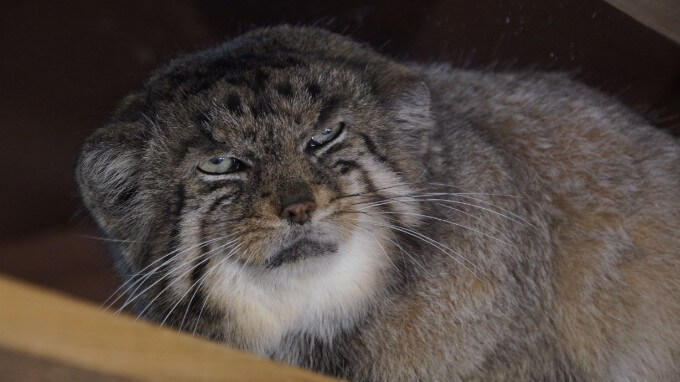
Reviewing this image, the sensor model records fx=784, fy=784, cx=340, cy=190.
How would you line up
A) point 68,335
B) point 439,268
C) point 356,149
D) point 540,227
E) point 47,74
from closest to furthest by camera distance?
point 68,335
point 356,149
point 439,268
point 540,227
point 47,74

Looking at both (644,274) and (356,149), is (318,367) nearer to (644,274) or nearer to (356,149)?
(356,149)

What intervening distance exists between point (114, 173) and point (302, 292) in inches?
20.7

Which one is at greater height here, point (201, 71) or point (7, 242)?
point (201, 71)

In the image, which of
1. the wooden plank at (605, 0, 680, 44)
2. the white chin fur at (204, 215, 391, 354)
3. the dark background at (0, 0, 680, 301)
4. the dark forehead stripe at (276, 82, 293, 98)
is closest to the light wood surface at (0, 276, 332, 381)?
the white chin fur at (204, 215, 391, 354)

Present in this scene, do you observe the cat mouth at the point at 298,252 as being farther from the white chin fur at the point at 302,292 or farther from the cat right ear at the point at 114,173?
the cat right ear at the point at 114,173

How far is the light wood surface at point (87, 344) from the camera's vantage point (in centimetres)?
89

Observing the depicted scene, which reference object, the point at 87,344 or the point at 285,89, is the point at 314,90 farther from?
the point at 87,344

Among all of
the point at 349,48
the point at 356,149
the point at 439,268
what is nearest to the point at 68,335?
the point at 356,149

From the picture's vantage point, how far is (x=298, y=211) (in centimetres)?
161

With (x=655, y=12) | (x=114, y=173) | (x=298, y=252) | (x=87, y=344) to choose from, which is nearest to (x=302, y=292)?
(x=298, y=252)

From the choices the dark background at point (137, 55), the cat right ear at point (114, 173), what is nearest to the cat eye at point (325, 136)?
the cat right ear at point (114, 173)

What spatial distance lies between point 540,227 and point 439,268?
0.33 metres

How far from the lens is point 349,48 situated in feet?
6.95

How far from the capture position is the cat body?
1.73 metres
